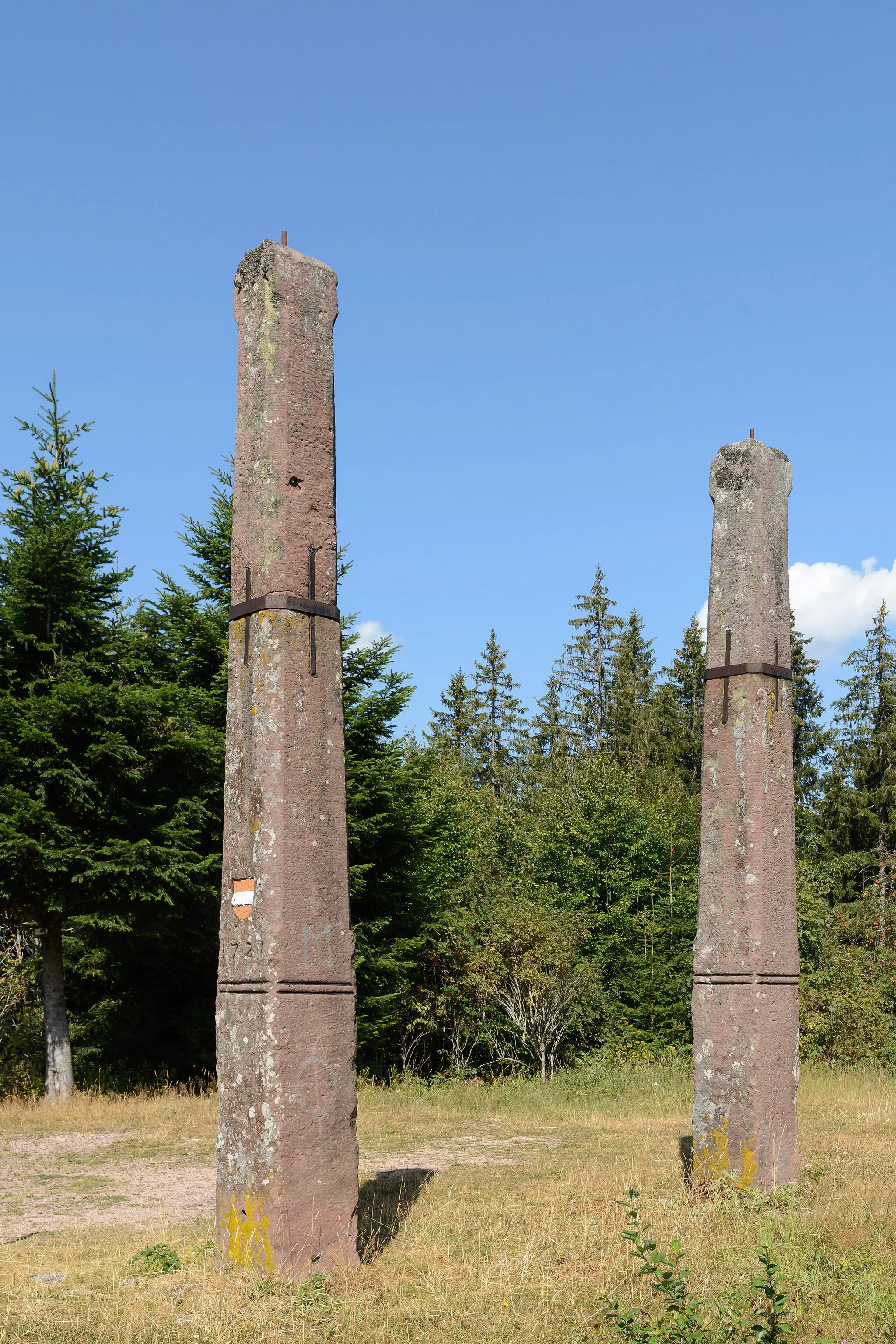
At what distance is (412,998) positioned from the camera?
65.8 ft

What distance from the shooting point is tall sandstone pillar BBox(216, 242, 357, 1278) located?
20.7 ft

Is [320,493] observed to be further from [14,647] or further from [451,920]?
[451,920]

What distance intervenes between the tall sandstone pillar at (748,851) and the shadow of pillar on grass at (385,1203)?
2283 mm

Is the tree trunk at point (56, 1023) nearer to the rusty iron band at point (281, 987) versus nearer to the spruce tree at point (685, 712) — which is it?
the rusty iron band at point (281, 987)

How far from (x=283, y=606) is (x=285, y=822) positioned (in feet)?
4.23

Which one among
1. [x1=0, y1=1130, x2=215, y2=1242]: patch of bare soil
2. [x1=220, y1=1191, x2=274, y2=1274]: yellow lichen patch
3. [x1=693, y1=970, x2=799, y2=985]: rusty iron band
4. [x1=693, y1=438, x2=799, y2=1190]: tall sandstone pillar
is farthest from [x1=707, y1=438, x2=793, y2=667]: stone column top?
[x1=0, y1=1130, x2=215, y2=1242]: patch of bare soil

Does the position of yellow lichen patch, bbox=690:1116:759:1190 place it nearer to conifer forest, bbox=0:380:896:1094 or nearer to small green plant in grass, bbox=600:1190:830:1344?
small green plant in grass, bbox=600:1190:830:1344

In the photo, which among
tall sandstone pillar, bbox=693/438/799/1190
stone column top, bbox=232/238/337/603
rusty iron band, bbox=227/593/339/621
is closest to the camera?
rusty iron band, bbox=227/593/339/621

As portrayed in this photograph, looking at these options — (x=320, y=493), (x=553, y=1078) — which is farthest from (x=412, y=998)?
(x=320, y=493)

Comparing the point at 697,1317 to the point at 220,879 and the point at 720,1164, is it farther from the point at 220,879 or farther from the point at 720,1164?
the point at 220,879

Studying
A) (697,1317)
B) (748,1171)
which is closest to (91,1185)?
(748,1171)

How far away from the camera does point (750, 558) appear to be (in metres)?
9.18

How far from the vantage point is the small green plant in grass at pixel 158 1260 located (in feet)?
21.3

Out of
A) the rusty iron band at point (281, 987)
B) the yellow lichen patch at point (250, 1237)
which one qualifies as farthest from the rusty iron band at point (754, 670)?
the yellow lichen patch at point (250, 1237)
